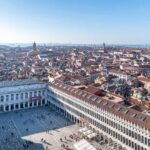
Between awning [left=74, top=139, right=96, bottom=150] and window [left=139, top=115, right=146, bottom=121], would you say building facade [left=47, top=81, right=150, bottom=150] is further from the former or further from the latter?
awning [left=74, top=139, right=96, bottom=150]

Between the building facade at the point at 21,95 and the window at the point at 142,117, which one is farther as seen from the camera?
the building facade at the point at 21,95

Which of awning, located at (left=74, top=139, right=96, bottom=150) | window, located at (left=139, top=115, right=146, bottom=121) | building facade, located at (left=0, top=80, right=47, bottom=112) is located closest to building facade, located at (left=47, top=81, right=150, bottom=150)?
window, located at (left=139, top=115, right=146, bottom=121)

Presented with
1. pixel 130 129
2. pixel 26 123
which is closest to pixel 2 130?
pixel 26 123

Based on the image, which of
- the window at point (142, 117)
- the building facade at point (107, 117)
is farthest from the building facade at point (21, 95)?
the window at point (142, 117)

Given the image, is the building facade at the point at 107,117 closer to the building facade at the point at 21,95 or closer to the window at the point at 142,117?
the window at the point at 142,117

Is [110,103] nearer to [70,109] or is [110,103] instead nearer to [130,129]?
[130,129]

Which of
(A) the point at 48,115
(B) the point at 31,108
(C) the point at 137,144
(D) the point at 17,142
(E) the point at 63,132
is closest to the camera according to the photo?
(C) the point at 137,144

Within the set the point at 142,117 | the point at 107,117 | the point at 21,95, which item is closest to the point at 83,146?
the point at 107,117
